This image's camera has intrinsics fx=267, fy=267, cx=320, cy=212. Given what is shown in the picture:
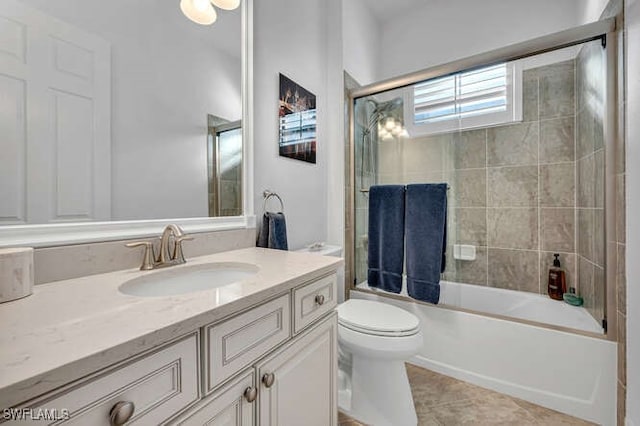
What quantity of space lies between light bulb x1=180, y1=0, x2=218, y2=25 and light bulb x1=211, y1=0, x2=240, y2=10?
0.11ft

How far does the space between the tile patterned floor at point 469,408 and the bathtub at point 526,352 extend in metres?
0.05

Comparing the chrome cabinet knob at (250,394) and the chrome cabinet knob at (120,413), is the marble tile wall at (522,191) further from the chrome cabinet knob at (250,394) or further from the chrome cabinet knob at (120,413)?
the chrome cabinet knob at (120,413)

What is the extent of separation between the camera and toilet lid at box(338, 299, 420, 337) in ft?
4.04

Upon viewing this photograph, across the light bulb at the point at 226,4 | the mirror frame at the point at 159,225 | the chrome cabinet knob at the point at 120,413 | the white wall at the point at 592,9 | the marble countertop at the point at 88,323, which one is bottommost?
the chrome cabinet knob at the point at 120,413

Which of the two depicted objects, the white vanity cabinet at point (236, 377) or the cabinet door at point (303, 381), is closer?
the white vanity cabinet at point (236, 377)

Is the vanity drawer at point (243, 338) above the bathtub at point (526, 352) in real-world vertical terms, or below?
above

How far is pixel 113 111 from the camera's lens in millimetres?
829

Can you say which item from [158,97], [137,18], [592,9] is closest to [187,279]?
[158,97]

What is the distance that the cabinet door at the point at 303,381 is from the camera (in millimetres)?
671

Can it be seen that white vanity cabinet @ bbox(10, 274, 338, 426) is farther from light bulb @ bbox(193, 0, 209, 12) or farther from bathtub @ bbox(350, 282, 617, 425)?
light bulb @ bbox(193, 0, 209, 12)

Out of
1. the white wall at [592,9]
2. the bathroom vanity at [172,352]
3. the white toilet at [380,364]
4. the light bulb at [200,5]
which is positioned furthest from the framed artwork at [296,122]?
the white wall at [592,9]

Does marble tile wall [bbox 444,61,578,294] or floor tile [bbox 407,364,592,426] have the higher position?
marble tile wall [bbox 444,61,578,294]

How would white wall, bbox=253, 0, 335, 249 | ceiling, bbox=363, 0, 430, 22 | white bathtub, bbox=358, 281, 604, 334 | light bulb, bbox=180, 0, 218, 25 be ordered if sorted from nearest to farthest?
light bulb, bbox=180, 0, 218, 25, white wall, bbox=253, 0, 335, 249, white bathtub, bbox=358, 281, 604, 334, ceiling, bbox=363, 0, 430, 22

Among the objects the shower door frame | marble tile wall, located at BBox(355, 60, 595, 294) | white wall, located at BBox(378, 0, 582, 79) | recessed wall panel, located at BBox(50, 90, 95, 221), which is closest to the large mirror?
recessed wall panel, located at BBox(50, 90, 95, 221)
